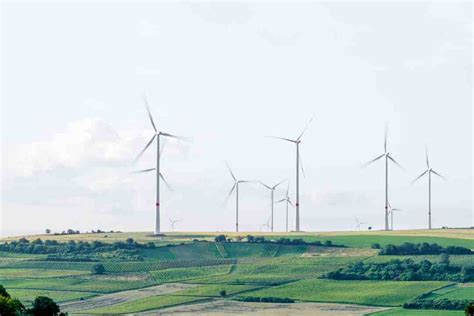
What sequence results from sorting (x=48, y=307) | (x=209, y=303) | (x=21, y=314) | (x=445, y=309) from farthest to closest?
(x=209, y=303)
(x=445, y=309)
(x=48, y=307)
(x=21, y=314)

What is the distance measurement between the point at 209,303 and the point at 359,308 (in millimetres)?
28187

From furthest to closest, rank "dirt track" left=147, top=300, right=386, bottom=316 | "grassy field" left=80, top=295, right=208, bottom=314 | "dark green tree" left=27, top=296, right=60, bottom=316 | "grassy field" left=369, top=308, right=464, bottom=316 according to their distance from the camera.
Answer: "grassy field" left=80, top=295, right=208, bottom=314 → "dirt track" left=147, top=300, right=386, bottom=316 → "grassy field" left=369, top=308, right=464, bottom=316 → "dark green tree" left=27, top=296, right=60, bottom=316

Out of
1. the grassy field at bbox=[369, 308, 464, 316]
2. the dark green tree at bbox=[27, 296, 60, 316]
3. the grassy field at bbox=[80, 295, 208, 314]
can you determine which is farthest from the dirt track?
the dark green tree at bbox=[27, 296, 60, 316]

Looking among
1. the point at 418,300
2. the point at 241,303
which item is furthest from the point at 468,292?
the point at 241,303

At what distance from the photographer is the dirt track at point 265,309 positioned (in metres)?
A: 180

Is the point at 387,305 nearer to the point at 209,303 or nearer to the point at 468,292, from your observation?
the point at 468,292

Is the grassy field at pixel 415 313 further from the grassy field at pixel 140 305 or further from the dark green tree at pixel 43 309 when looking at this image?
the dark green tree at pixel 43 309

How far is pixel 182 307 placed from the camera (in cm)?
19012

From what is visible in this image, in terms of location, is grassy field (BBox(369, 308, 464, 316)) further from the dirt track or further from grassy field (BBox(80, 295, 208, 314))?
grassy field (BBox(80, 295, 208, 314))

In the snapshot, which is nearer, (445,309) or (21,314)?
(21,314)

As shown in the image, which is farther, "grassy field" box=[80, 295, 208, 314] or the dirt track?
"grassy field" box=[80, 295, 208, 314]

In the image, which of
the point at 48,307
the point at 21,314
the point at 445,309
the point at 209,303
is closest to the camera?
the point at 21,314

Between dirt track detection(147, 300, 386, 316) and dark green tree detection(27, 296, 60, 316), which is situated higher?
dark green tree detection(27, 296, 60, 316)

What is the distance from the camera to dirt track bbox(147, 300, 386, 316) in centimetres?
18025
